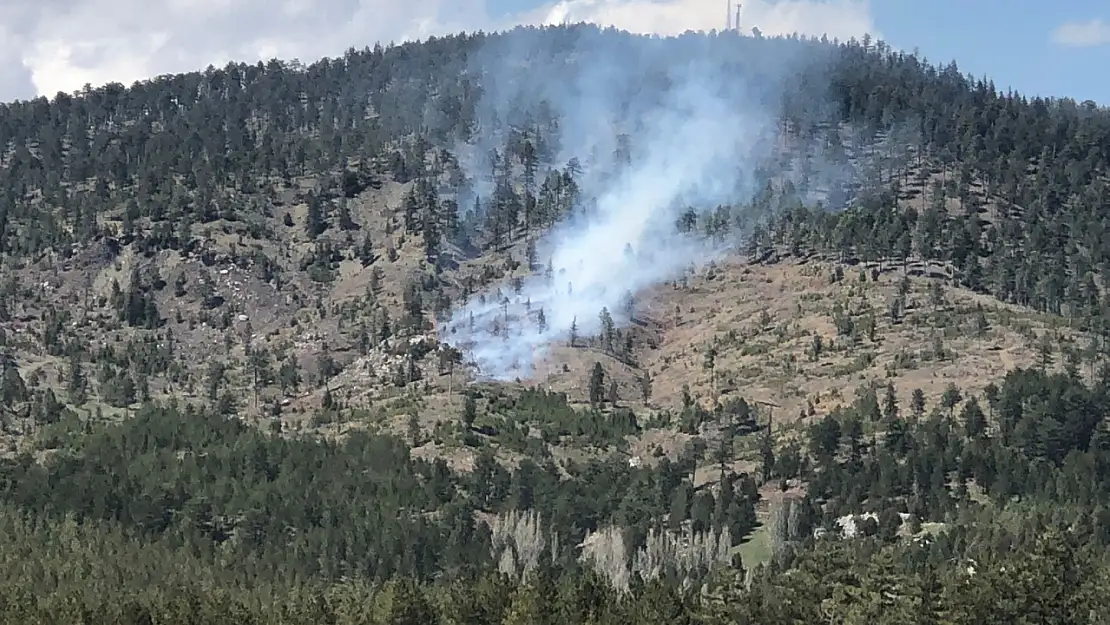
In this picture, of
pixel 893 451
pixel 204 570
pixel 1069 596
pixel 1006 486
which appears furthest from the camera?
pixel 893 451

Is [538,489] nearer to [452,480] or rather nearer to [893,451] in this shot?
[452,480]

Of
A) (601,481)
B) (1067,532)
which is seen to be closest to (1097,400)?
(601,481)

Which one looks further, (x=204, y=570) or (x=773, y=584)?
(x=204, y=570)

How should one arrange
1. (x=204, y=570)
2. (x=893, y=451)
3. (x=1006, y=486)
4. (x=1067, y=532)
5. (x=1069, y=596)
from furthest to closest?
(x=893, y=451) → (x=1006, y=486) → (x=204, y=570) → (x=1067, y=532) → (x=1069, y=596)

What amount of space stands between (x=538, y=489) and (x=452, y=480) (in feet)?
38.6

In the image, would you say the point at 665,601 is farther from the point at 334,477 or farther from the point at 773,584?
the point at 334,477

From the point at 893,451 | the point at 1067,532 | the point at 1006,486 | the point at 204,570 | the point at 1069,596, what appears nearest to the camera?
the point at 1069,596

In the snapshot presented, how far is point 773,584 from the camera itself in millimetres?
114625

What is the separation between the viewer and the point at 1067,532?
124 metres

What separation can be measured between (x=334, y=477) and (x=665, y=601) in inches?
3794

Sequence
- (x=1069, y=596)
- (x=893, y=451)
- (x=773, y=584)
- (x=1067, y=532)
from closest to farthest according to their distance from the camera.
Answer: (x=1069, y=596) → (x=773, y=584) → (x=1067, y=532) → (x=893, y=451)

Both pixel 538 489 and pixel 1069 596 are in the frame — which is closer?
pixel 1069 596

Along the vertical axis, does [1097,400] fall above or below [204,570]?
above

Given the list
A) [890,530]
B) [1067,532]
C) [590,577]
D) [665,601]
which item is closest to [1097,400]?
[890,530]
